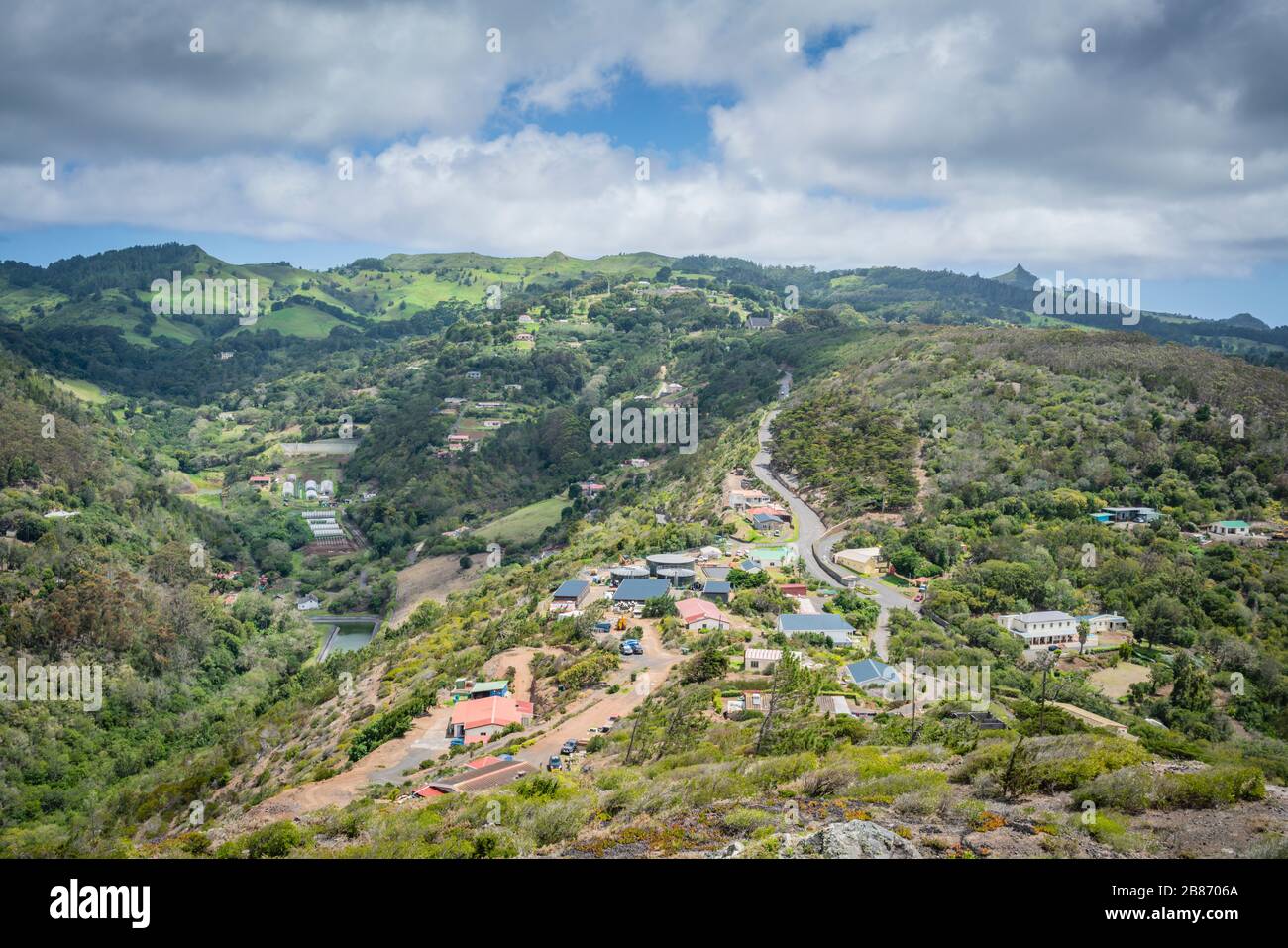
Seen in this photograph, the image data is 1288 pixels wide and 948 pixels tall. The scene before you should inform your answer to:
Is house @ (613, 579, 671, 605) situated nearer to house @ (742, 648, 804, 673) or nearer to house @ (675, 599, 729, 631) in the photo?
house @ (675, 599, 729, 631)

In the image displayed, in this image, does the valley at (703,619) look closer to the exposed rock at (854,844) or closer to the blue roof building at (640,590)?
the exposed rock at (854,844)

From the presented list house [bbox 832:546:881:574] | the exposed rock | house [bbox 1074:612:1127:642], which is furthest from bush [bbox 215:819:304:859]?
house [bbox 1074:612:1127:642]

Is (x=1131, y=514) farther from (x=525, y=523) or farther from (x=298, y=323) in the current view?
(x=298, y=323)

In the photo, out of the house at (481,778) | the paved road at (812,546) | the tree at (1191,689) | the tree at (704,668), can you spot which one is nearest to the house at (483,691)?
the house at (481,778)

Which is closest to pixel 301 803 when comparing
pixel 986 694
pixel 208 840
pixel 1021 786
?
pixel 208 840

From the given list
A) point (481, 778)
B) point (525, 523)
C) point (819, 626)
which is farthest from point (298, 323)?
point (481, 778)

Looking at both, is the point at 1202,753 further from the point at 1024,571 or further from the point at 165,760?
the point at 165,760
